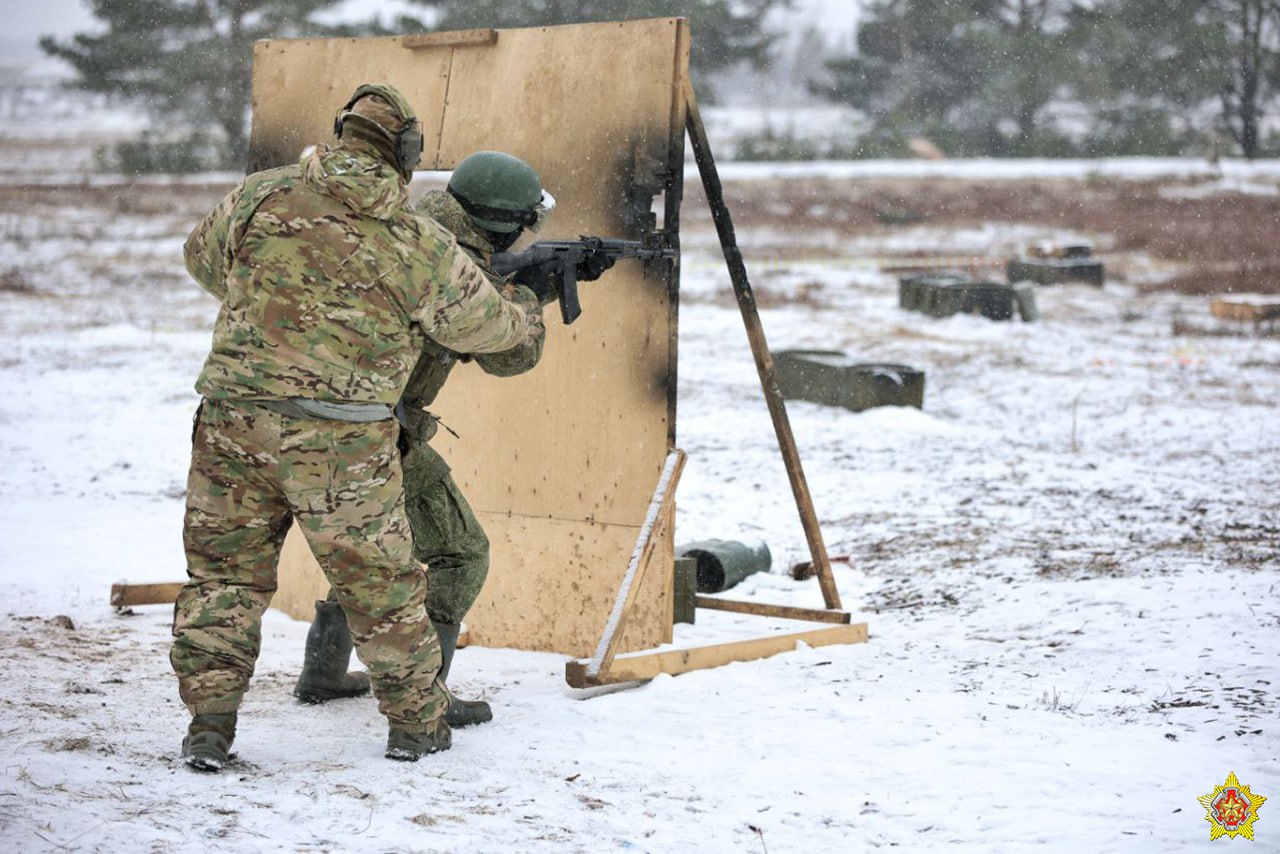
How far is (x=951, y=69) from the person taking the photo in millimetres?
37094

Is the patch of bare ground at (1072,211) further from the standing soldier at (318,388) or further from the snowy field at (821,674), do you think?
the standing soldier at (318,388)

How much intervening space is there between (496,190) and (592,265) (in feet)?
1.47

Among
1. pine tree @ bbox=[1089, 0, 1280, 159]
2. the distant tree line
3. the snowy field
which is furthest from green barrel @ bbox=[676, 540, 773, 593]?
pine tree @ bbox=[1089, 0, 1280, 159]

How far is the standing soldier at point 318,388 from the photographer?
11.0 feet

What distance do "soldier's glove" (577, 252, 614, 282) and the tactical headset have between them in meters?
0.80

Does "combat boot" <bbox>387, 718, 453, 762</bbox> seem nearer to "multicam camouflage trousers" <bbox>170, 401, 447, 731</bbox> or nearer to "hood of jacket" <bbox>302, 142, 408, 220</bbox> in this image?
"multicam camouflage trousers" <bbox>170, 401, 447, 731</bbox>

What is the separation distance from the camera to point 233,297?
3385mm

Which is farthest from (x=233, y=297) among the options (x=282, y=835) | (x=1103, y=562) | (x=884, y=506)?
(x=884, y=506)

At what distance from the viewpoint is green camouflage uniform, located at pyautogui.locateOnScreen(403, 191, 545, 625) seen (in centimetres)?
391

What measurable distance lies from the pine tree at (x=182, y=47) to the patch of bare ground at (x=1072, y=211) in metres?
12.0

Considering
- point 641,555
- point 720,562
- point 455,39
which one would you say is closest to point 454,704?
point 641,555

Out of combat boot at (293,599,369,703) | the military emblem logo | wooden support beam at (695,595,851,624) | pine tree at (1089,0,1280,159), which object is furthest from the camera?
pine tree at (1089,0,1280,159)

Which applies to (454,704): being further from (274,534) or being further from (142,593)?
(142,593)

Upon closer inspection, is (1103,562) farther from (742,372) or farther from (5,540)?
(742,372)
